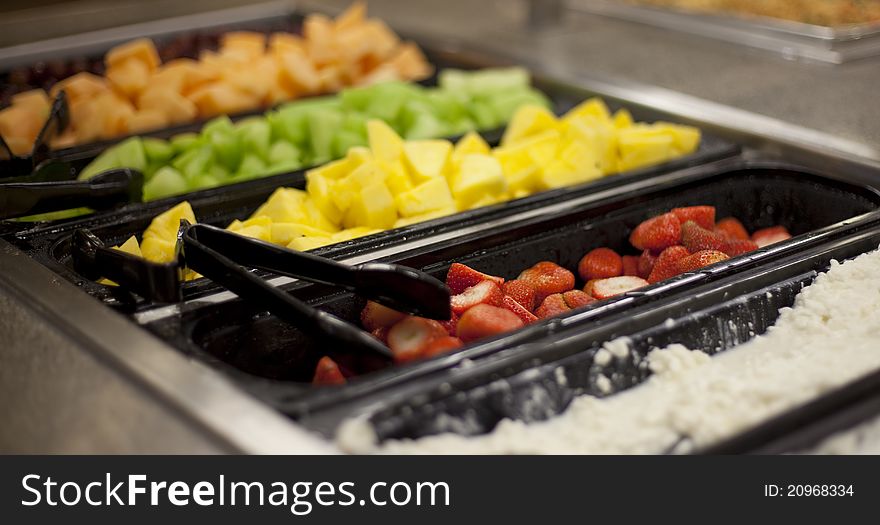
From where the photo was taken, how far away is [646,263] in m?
1.60

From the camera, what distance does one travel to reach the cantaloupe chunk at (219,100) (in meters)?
2.38

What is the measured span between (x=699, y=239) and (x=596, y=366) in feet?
1.54

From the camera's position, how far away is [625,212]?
1727mm

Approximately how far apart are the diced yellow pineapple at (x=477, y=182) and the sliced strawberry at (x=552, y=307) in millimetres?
349

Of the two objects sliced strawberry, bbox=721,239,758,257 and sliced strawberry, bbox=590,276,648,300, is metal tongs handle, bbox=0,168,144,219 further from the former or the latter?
sliced strawberry, bbox=721,239,758,257

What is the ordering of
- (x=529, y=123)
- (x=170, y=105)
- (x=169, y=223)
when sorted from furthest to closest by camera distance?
(x=170, y=105) < (x=529, y=123) < (x=169, y=223)

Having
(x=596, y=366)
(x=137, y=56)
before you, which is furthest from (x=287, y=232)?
(x=137, y=56)

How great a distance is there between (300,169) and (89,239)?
547mm

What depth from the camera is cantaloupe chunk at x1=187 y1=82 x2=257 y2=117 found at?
2377 mm

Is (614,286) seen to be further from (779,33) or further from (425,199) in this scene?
(779,33)

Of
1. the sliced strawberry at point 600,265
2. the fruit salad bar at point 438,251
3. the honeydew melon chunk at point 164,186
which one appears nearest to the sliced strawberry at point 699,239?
the fruit salad bar at point 438,251

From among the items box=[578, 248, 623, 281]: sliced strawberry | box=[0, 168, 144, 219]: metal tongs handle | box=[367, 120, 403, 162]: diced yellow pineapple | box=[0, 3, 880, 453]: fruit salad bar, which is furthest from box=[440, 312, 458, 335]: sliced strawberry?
box=[0, 168, 144, 219]: metal tongs handle
